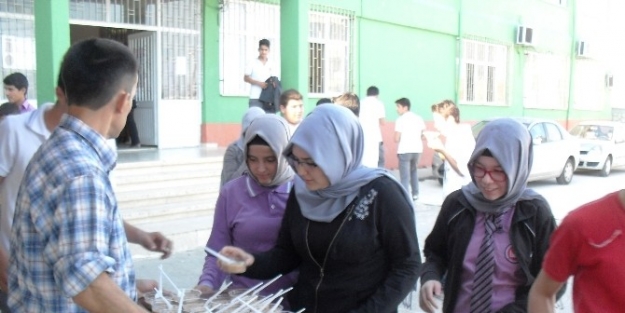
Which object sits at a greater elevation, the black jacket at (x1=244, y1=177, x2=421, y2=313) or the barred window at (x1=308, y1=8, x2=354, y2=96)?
the barred window at (x1=308, y1=8, x2=354, y2=96)

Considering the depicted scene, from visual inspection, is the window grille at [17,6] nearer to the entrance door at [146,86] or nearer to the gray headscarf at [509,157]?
the entrance door at [146,86]

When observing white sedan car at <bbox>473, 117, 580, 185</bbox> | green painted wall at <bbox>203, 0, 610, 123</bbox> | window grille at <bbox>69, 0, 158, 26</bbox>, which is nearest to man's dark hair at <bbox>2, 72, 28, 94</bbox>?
window grille at <bbox>69, 0, 158, 26</bbox>

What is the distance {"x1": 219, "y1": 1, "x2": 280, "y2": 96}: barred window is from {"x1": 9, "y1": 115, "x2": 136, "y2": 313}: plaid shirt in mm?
9894

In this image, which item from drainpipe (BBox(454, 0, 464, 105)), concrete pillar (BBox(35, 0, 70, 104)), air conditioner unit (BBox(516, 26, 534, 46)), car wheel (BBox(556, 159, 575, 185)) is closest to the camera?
concrete pillar (BBox(35, 0, 70, 104))

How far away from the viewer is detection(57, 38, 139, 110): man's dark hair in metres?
1.81

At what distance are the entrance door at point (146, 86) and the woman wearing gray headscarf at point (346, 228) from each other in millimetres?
8850

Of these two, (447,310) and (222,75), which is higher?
(222,75)

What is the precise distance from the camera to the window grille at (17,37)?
29.7 ft

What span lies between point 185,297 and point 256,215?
2.30 feet

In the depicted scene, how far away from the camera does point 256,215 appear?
2863 mm

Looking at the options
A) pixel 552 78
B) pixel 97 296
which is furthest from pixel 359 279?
pixel 552 78

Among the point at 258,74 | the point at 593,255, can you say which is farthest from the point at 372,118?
the point at 593,255

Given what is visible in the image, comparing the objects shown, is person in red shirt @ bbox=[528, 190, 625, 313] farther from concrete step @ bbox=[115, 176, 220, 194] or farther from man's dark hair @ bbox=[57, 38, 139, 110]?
concrete step @ bbox=[115, 176, 220, 194]

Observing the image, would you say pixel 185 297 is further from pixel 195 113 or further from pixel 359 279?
pixel 195 113
